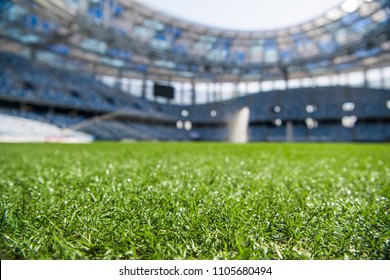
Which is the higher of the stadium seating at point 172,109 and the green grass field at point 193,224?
the stadium seating at point 172,109

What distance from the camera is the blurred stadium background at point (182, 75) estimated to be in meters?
24.7

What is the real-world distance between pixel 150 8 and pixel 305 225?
33182mm

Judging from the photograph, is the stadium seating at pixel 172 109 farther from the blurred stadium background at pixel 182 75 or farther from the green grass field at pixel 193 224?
the green grass field at pixel 193 224

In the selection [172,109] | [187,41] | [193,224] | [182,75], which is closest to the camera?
[193,224]

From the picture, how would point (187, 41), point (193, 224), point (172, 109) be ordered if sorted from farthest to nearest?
point (172, 109), point (187, 41), point (193, 224)

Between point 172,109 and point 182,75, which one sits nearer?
point 182,75

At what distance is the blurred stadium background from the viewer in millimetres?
24672

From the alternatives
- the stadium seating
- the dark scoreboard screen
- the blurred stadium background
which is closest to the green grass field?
the blurred stadium background

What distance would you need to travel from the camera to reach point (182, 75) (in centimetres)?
4350

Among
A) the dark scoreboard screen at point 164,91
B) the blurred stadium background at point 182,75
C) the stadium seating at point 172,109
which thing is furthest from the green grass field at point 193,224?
the dark scoreboard screen at point 164,91

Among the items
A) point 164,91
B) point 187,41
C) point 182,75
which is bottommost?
point 164,91

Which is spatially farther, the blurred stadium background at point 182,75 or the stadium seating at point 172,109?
the stadium seating at point 172,109

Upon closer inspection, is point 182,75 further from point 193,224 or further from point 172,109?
point 193,224

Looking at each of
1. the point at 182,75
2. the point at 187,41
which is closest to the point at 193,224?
the point at 187,41
